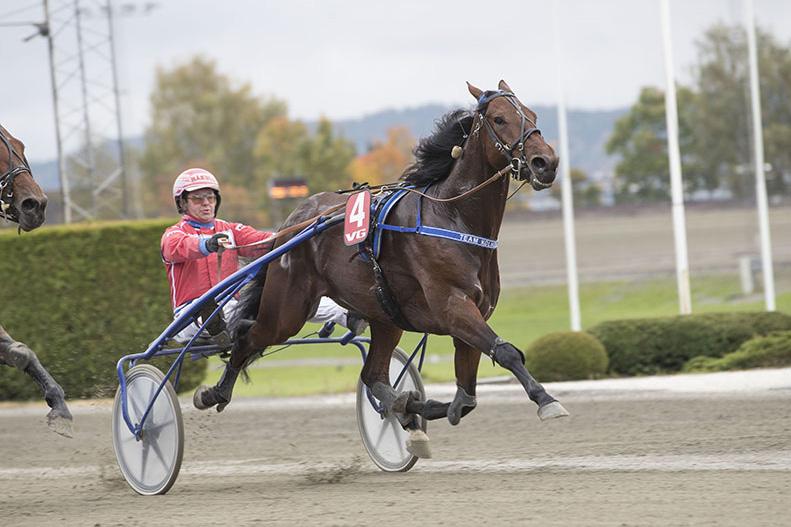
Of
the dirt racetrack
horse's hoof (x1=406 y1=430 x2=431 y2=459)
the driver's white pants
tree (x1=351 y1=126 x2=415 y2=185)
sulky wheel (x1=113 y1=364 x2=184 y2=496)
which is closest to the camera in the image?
the dirt racetrack

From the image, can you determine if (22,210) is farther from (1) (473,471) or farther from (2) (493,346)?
(1) (473,471)

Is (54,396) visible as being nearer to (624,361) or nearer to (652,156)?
(624,361)

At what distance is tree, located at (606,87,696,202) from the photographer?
50125 millimetres

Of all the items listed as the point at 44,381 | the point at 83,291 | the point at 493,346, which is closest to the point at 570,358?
the point at 83,291

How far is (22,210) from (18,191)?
0.12m

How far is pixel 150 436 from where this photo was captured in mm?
6824

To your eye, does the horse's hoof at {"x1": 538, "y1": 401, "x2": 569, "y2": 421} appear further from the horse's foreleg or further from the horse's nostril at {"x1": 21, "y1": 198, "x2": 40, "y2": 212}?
the horse's nostril at {"x1": 21, "y1": 198, "x2": 40, "y2": 212}

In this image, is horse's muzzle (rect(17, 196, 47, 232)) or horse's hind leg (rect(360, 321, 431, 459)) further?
horse's hind leg (rect(360, 321, 431, 459))

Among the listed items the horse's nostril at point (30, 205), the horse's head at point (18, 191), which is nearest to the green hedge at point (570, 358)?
the horse's head at point (18, 191)

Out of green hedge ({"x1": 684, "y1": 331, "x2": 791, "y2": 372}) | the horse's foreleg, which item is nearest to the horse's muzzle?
the horse's foreleg

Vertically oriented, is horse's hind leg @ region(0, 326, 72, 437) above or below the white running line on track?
above

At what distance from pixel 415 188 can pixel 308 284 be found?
0.85 meters

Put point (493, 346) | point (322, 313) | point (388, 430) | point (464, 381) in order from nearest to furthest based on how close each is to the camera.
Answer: point (493, 346)
point (464, 381)
point (388, 430)
point (322, 313)

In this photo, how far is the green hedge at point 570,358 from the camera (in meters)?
12.6
